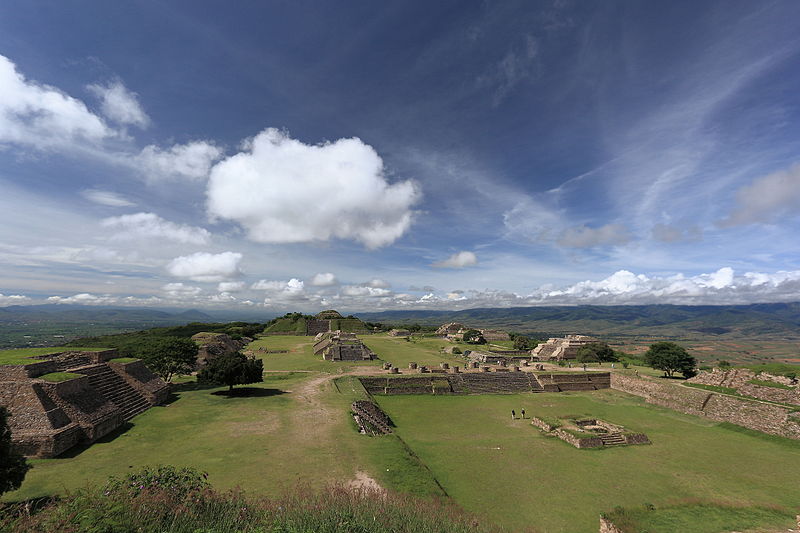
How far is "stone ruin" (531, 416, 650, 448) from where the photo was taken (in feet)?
75.3

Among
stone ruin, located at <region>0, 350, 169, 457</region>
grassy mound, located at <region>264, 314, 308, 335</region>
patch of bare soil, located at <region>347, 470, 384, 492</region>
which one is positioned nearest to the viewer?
patch of bare soil, located at <region>347, 470, 384, 492</region>

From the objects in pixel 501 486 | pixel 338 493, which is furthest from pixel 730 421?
pixel 338 493

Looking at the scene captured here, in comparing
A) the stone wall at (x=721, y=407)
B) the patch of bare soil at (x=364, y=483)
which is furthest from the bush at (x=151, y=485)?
the stone wall at (x=721, y=407)

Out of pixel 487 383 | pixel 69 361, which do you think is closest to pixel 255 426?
pixel 69 361

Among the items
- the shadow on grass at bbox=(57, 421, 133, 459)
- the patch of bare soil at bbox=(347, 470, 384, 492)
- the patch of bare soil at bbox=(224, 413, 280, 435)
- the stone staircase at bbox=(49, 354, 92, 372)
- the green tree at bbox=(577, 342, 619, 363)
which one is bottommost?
the green tree at bbox=(577, 342, 619, 363)

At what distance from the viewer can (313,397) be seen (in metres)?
27.8

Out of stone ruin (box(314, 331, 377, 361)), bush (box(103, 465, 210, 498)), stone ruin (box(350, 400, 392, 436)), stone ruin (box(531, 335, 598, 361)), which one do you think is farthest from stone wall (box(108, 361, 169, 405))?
stone ruin (box(531, 335, 598, 361))

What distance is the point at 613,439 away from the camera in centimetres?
2377

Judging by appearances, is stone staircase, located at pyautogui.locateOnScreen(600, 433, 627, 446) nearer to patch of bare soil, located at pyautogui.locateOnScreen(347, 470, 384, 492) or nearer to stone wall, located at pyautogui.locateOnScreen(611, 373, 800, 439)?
stone wall, located at pyautogui.locateOnScreen(611, 373, 800, 439)

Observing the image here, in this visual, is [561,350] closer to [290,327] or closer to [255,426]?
[255,426]

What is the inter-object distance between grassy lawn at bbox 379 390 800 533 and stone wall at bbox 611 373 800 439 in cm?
158

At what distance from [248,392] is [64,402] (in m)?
13.0

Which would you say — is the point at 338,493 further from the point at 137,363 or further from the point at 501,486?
the point at 137,363

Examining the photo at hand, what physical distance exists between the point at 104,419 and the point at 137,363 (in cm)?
783
